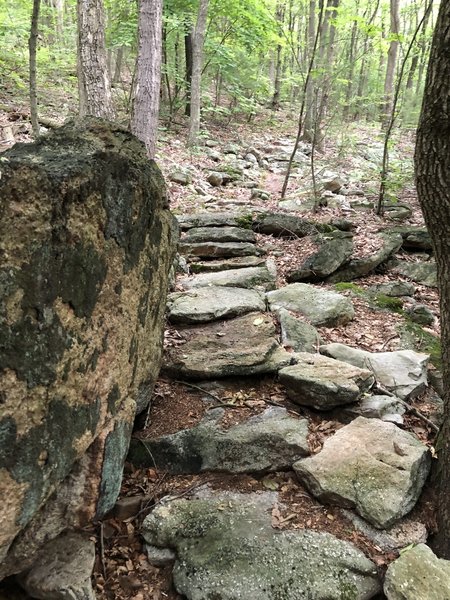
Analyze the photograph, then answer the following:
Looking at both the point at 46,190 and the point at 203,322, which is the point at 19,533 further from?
the point at 203,322

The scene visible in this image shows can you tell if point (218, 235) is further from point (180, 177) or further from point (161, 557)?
point (161, 557)

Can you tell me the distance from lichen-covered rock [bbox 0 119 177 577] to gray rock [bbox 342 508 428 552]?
178 centimetres

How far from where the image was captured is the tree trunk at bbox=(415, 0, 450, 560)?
2.68 m

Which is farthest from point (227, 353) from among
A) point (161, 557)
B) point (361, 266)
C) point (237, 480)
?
point (361, 266)

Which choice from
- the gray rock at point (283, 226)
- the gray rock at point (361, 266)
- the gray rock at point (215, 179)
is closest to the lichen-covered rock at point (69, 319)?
the gray rock at point (361, 266)

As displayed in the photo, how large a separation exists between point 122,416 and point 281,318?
298cm

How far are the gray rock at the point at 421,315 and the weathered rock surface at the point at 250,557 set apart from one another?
418 cm

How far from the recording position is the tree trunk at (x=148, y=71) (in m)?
8.95

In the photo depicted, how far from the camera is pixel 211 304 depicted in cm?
566

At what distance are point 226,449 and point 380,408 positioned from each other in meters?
1.54

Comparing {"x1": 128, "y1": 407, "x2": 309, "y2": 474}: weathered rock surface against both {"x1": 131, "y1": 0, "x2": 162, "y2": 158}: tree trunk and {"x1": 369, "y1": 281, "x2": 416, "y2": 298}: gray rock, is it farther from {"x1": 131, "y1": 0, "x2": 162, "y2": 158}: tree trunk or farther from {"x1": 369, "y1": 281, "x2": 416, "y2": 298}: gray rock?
{"x1": 131, "y1": 0, "x2": 162, "y2": 158}: tree trunk

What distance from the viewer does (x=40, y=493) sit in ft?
7.37

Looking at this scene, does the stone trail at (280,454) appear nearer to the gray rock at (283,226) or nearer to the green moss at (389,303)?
the green moss at (389,303)

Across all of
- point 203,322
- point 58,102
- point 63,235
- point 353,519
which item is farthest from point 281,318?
point 58,102
